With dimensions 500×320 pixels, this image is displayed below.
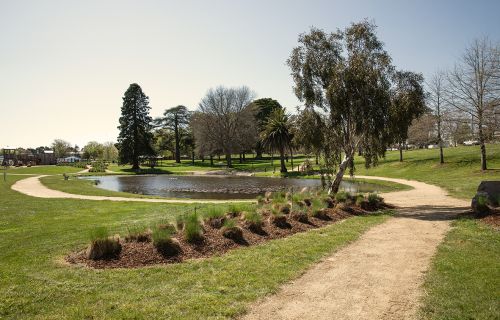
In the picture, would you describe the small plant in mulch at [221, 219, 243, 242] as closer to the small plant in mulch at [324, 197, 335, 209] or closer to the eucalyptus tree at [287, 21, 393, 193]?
the small plant in mulch at [324, 197, 335, 209]

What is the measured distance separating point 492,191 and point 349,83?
24.6 ft

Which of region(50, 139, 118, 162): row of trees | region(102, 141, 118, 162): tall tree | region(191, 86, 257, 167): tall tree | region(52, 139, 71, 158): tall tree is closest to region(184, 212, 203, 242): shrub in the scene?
region(191, 86, 257, 167): tall tree

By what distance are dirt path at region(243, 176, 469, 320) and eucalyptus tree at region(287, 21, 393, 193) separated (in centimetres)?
685

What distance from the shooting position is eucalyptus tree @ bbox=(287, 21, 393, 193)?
17.2 m

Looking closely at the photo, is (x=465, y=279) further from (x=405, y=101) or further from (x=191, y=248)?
(x=405, y=101)

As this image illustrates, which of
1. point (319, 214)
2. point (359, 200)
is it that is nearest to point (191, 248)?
point (319, 214)

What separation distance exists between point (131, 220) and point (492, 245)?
11.8 metres

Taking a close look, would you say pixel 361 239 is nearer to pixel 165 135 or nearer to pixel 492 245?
pixel 492 245

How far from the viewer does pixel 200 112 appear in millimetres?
68250

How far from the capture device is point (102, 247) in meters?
8.84

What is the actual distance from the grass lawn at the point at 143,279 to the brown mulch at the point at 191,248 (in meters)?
0.42

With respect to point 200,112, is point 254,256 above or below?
below

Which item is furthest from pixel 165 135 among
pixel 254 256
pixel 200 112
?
pixel 254 256

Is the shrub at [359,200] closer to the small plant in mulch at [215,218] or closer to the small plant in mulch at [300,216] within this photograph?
the small plant in mulch at [300,216]
